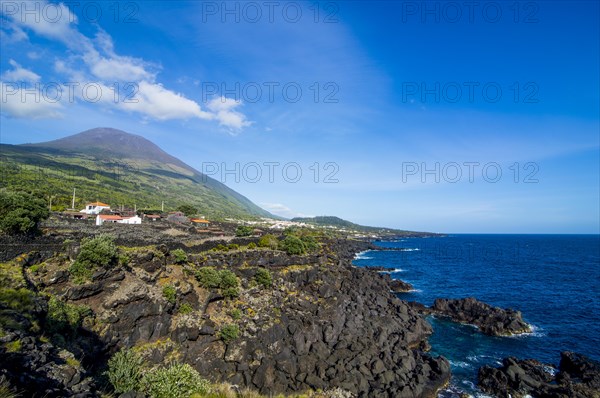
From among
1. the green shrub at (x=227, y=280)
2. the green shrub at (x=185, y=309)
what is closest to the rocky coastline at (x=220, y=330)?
the green shrub at (x=185, y=309)

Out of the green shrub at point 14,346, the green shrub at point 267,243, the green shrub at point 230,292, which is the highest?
the green shrub at point 267,243

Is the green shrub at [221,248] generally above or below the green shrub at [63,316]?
above

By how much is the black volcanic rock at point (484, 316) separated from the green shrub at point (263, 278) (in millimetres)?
28532

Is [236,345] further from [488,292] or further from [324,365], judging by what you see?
[488,292]

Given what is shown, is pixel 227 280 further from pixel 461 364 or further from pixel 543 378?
pixel 543 378

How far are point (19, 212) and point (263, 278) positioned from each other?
1047 inches

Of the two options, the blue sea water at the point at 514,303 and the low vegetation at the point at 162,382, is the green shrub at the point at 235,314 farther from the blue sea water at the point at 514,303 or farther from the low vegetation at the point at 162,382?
the blue sea water at the point at 514,303

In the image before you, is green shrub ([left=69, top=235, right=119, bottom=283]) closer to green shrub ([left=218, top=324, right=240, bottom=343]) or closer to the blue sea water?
green shrub ([left=218, top=324, right=240, bottom=343])

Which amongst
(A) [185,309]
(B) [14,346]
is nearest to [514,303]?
(A) [185,309]

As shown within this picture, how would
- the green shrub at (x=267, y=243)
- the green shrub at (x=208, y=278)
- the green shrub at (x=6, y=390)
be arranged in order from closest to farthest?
1. the green shrub at (x=6, y=390)
2. the green shrub at (x=208, y=278)
3. the green shrub at (x=267, y=243)

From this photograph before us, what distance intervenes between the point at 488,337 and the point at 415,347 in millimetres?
11748

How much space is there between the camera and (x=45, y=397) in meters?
9.59

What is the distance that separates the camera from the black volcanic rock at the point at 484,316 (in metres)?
39.8

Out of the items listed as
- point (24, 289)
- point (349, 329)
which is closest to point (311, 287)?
point (349, 329)
